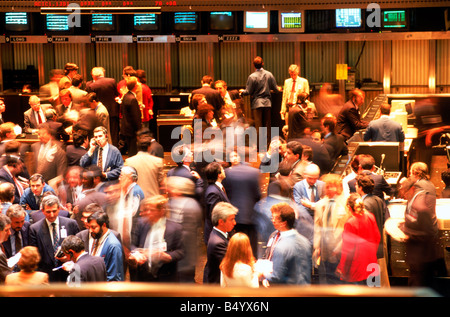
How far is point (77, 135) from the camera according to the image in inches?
295

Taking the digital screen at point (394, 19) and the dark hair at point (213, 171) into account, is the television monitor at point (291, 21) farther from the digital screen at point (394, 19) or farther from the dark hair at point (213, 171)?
the dark hair at point (213, 171)

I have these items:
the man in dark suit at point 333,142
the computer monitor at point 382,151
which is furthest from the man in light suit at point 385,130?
the man in dark suit at point 333,142

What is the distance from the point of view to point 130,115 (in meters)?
9.88

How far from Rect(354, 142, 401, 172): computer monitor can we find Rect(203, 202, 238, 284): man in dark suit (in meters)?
4.01

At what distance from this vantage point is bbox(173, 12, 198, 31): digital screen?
46.2 ft

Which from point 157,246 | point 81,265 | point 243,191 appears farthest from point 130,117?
point 81,265

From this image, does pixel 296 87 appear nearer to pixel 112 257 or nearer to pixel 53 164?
pixel 53 164

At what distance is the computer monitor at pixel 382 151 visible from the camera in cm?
894

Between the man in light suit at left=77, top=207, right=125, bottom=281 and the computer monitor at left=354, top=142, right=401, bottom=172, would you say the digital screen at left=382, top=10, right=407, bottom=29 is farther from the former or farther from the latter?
the man in light suit at left=77, top=207, right=125, bottom=281

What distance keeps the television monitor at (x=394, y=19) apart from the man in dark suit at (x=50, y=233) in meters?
9.69

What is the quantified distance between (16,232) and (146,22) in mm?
9113

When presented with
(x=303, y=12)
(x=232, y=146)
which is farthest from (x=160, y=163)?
(x=303, y=12)

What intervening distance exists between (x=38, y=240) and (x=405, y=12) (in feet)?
33.2

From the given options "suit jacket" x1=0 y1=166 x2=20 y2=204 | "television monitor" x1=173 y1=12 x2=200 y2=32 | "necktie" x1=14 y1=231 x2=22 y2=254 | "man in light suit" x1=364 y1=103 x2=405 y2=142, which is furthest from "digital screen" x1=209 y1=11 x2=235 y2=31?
"necktie" x1=14 y1=231 x2=22 y2=254
